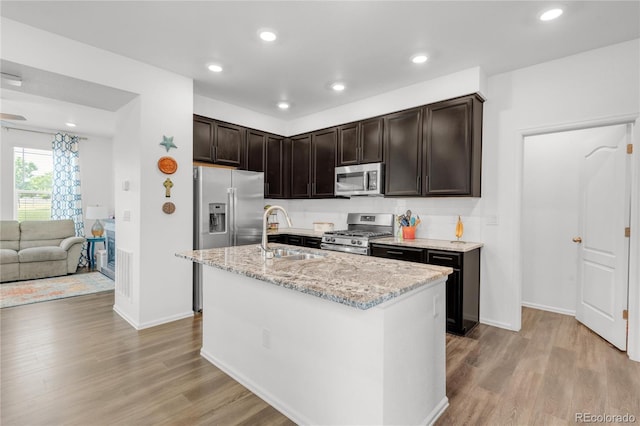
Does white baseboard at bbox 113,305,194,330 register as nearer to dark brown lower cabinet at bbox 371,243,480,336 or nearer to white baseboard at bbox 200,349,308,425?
white baseboard at bbox 200,349,308,425

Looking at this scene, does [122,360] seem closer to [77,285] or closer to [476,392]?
[476,392]

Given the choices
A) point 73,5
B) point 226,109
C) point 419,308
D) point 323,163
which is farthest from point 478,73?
point 73,5

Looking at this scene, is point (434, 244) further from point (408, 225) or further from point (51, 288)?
point (51, 288)

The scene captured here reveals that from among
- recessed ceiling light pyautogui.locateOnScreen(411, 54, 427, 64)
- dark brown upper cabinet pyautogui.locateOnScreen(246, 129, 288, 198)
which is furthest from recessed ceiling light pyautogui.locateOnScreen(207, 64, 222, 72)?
recessed ceiling light pyautogui.locateOnScreen(411, 54, 427, 64)

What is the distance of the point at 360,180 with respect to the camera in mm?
4238

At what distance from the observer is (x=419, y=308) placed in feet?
5.77

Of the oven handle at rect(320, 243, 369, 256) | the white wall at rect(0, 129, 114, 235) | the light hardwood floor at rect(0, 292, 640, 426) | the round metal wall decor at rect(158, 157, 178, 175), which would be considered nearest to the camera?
the light hardwood floor at rect(0, 292, 640, 426)

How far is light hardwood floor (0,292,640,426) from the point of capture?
6.37ft

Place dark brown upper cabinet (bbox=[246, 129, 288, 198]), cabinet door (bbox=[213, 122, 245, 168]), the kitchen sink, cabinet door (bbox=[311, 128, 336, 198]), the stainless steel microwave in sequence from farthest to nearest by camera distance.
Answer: dark brown upper cabinet (bbox=[246, 129, 288, 198]) → cabinet door (bbox=[311, 128, 336, 198]) → cabinet door (bbox=[213, 122, 245, 168]) → the stainless steel microwave → the kitchen sink

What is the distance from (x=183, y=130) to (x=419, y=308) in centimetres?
322

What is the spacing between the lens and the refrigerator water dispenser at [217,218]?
12.8 ft

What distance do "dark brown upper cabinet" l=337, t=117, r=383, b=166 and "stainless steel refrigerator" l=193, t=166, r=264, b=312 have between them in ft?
4.11

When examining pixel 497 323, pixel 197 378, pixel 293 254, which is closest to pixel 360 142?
pixel 293 254

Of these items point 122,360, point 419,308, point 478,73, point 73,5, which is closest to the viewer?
point 419,308
